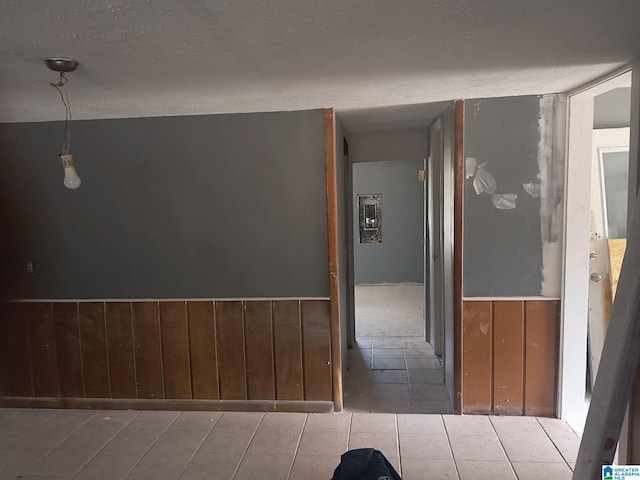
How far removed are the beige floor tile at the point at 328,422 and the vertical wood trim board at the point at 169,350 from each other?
4.4 inches

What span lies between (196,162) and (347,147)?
5.04ft

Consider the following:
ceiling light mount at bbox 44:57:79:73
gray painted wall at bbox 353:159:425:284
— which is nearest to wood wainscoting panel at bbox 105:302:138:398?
ceiling light mount at bbox 44:57:79:73

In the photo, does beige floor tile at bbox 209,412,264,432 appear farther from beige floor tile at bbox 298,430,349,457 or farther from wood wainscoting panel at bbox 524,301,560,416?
wood wainscoting panel at bbox 524,301,560,416

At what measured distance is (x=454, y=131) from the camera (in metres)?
2.56

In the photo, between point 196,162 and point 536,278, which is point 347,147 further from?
point 536,278

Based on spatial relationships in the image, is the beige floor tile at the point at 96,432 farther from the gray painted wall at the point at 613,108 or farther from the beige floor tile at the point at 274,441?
the gray painted wall at the point at 613,108

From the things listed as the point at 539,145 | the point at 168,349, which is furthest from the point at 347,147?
the point at 168,349

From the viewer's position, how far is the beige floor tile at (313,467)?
2.13 metres

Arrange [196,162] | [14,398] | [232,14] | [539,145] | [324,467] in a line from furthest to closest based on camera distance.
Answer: [14,398], [196,162], [539,145], [324,467], [232,14]

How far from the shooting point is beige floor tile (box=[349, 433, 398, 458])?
2344mm

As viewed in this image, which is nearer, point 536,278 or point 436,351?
point 536,278

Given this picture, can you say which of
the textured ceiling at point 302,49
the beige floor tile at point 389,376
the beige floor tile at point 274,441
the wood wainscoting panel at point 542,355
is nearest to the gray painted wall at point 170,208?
the textured ceiling at point 302,49

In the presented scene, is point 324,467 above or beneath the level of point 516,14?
beneath

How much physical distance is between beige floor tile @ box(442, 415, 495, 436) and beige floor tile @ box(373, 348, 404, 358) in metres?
1.17
